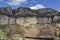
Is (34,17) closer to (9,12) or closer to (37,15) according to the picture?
(37,15)

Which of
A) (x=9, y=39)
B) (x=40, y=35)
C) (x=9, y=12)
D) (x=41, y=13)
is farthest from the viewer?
(x=41, y=13)

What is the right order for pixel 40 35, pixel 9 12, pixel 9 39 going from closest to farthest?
pixel 40 35, pixel 9 39, pixel 9 12

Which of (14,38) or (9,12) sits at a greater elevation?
(9,12)

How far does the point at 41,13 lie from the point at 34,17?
11.2 ft

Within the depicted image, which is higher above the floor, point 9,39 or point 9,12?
point 9,12

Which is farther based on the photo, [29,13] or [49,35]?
[29,13]

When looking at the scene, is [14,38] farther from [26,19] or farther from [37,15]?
[37,15]

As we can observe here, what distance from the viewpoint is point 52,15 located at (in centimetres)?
7538

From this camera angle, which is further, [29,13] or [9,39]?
[29,13]

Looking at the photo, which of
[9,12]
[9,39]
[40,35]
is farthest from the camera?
[9,12]

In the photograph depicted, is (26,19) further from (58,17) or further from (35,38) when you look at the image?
(35,38)

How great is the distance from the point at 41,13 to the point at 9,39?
159 ft

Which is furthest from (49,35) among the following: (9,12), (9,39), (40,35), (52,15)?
(52,15)

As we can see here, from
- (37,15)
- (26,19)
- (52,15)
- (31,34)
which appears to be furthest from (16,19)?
(31,34)
